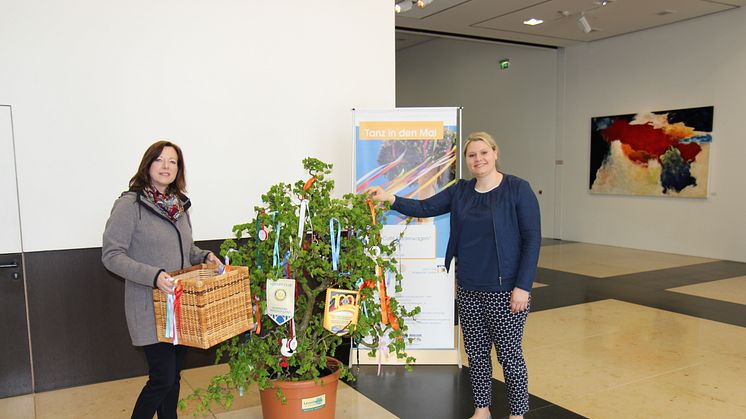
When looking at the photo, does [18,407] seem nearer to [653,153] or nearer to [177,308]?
[177,308]

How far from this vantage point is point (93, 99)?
3488mm

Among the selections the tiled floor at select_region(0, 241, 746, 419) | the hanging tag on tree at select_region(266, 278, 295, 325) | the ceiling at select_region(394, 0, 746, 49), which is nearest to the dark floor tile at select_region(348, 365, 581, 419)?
the tiled floor at select_region(0, 241, 746, 419)

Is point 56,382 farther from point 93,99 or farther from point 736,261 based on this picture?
point 736,261

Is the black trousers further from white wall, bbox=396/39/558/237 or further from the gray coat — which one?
white wall, bbox=396/39/558/237

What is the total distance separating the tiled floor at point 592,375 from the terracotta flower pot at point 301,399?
1.70 feet

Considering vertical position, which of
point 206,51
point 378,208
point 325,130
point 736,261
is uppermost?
point 206,51

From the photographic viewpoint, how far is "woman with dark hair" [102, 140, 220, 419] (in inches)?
90.1

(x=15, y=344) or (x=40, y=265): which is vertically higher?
(x=40, y=265)

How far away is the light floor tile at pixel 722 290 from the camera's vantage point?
228 inches

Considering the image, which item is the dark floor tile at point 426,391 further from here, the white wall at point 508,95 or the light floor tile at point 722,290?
the white wall at point 508,95

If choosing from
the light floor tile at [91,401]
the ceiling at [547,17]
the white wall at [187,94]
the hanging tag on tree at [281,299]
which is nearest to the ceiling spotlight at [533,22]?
the ceiling at [547,17]

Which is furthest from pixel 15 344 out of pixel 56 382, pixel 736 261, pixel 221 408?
pixel 736 261

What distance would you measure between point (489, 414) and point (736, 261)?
6.49 m

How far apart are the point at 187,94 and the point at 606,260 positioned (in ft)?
21.3
